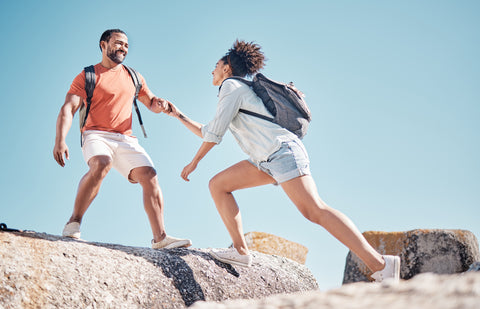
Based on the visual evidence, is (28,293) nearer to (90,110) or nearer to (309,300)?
(90,110)

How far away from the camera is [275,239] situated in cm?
877

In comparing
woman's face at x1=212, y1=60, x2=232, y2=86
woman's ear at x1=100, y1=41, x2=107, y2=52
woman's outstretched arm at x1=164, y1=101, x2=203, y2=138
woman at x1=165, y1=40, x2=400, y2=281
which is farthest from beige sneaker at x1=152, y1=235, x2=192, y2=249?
woman's ear at x1=100, y1=41, x2=107, y2=52

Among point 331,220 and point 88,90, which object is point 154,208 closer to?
point 88,90

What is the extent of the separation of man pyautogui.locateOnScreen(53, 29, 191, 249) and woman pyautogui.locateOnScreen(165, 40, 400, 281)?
853 mm

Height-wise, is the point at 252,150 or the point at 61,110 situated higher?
the point at 61,110

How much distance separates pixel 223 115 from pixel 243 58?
2.95 ft

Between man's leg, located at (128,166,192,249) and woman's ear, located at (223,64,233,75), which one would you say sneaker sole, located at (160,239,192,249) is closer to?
man's leg, located at (128,166,192,249)

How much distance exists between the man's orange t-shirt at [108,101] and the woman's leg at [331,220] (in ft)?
7.72

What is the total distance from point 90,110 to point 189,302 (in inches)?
96.9

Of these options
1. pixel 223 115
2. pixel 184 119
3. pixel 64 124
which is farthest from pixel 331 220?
pixel 64 124

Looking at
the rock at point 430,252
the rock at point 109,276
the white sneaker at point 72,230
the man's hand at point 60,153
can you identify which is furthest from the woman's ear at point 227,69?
the rock at point 430,252

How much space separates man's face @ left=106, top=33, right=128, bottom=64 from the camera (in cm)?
532

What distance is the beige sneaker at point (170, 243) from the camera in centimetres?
497

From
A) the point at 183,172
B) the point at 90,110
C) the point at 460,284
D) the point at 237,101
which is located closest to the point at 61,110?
the point at 90,110
